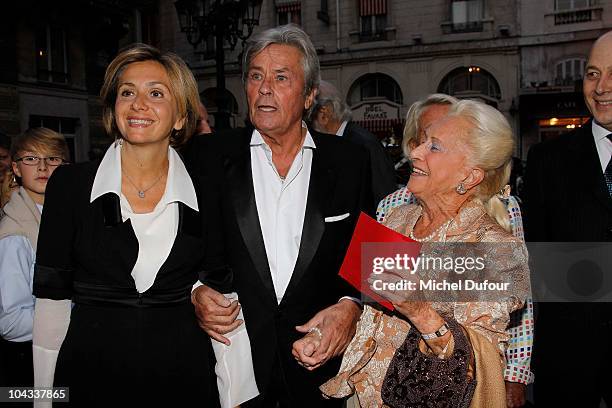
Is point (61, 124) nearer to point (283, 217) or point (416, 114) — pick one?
point (416, 114)

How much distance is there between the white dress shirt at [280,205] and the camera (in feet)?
7.67

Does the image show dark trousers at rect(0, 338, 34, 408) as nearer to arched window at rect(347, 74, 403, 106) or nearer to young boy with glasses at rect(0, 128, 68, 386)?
young boy with glasses at rect(0, 128, 68, 386)

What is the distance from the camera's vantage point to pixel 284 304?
7.46 feet

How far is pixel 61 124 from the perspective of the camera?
612 inches

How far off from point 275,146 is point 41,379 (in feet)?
4.46

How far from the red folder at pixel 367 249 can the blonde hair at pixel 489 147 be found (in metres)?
0.51

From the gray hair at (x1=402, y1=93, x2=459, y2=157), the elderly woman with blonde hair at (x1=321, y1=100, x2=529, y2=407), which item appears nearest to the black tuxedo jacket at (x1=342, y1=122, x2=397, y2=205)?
the gray hair at (x1=402, y1=93, x2=459, y2=157)

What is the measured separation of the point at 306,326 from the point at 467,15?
19737mm

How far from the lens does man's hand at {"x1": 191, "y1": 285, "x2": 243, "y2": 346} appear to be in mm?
2020

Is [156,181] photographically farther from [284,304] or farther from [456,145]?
[456,145]

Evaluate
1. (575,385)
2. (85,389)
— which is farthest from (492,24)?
(85,389)

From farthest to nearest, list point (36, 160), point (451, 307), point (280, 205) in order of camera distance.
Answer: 1. point (36, 160)
2. point (280, 205)
3. point (451, 307)

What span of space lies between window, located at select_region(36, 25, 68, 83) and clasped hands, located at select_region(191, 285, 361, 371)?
1505 centimetres

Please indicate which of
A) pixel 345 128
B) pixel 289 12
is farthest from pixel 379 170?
pixel 289 12
